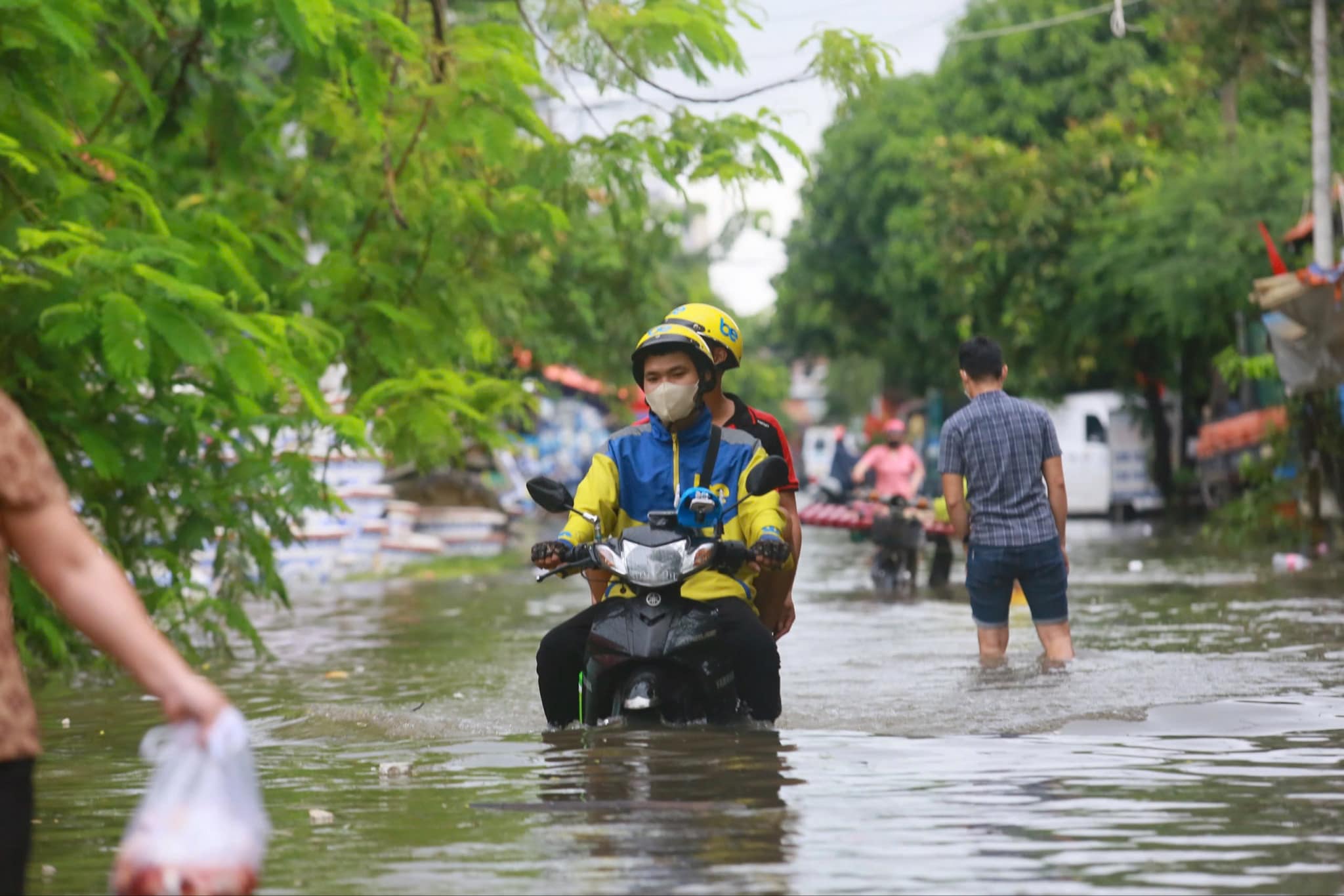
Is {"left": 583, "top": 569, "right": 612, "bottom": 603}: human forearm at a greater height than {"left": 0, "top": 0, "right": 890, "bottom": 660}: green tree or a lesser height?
lesser

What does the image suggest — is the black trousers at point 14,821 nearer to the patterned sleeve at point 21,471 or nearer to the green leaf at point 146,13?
the patterned sleeve at point 21,471

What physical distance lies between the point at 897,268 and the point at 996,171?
8081 mm

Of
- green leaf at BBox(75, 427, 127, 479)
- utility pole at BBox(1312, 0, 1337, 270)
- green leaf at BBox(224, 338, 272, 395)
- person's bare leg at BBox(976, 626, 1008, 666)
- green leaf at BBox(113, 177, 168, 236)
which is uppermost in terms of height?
utility pole at BBox(1312, 0, 1337, 270)

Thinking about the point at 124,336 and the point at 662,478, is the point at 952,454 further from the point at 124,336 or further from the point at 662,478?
the point at 124,336

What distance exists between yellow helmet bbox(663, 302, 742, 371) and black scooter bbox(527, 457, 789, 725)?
2.23 ft

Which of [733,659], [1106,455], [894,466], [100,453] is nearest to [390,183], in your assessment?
[100,453]

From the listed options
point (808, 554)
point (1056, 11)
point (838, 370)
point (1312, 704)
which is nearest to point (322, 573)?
point (808, 554)

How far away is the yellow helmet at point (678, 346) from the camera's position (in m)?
7.79

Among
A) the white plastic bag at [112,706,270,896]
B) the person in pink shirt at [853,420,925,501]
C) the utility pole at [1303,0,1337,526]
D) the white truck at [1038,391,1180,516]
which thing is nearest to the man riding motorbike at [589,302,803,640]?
the white plastic bag at [112,706,270,896]

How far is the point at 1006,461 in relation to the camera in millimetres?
10242

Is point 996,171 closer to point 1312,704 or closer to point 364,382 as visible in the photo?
point 364,382

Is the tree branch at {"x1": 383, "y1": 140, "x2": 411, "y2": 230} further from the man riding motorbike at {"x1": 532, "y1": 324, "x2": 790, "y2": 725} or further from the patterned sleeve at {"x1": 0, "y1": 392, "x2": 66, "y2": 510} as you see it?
the patterned sleeve at {"x1": 0, "y1": 392, "x2": 66, "y2": 510}

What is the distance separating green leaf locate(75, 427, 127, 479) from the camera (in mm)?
11383

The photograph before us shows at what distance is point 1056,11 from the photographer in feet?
137
